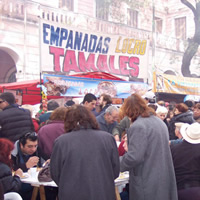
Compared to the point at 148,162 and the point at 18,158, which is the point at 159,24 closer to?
the point at 18,158

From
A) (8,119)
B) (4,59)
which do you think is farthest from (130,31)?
(8,119)

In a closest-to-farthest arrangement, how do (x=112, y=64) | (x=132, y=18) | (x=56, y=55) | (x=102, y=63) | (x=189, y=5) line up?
(x=56, y=55)
(x=102, y=63)
(x=112, y=64)
(x=132, y=18)
(x=189, y=5)

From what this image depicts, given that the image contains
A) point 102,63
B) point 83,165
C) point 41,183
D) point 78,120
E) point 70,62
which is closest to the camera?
point 83,165

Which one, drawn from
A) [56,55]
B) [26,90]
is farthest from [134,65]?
[26,90]

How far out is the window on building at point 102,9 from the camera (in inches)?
555

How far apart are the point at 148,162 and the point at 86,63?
531cm

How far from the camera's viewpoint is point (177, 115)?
5492 mm

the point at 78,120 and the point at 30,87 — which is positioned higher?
the point at 30,87

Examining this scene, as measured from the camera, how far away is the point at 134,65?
8.96 metres

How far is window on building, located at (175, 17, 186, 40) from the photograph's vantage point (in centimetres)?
1805

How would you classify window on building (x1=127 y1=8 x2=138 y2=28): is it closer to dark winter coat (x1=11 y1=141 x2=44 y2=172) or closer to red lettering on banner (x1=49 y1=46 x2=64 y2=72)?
red lettering on banner (x1=49 y1=46 x2=64 y2=72)

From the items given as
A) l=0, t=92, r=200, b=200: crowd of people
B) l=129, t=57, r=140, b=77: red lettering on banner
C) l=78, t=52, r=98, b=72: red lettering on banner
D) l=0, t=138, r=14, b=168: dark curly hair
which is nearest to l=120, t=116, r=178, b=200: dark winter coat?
l=0, t=92, r=200, b=200: crowd of people

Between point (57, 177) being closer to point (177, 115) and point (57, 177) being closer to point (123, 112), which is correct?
point (123, 112)

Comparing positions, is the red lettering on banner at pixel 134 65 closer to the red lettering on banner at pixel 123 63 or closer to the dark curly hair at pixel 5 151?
the red lettering on banner at pixel 123 63
